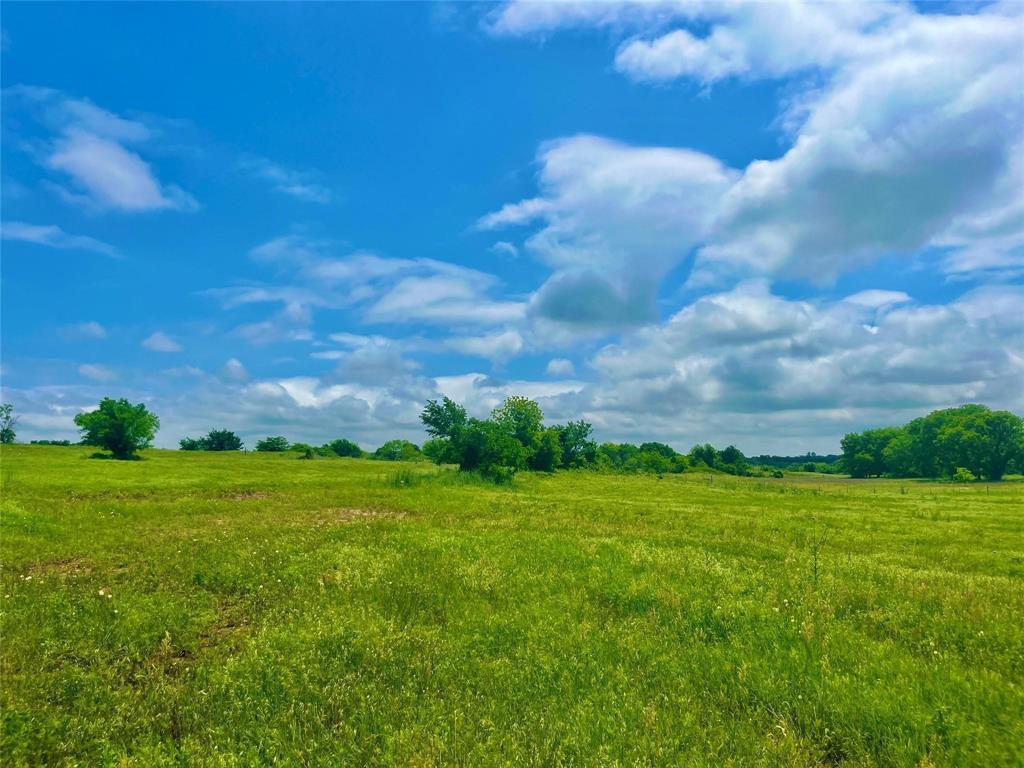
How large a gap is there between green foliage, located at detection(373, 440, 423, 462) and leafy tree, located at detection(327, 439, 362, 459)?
8.13 metres

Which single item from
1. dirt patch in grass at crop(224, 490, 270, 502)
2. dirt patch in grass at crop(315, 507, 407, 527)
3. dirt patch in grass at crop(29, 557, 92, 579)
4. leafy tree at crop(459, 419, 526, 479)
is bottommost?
dirt patch in grass at crop(224, 490, 270, 502)

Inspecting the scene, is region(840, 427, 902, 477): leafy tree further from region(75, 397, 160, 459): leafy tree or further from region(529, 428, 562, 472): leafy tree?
region(75, 397, 160, 459): leafy tree

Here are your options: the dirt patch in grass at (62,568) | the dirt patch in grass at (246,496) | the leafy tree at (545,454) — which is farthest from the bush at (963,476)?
the dirt patch in grass at (62,568)

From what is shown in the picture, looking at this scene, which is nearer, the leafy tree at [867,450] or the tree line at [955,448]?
the tree line at [955,448]

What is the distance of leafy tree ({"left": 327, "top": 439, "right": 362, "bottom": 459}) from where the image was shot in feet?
560

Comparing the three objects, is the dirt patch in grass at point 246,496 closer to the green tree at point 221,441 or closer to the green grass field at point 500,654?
the green grass field at point 500,654

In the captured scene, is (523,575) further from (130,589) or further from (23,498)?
(23,498)

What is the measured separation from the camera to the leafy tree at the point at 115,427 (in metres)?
80.6

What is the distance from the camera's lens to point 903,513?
37.2 meters

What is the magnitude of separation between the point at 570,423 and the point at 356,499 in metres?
86.4

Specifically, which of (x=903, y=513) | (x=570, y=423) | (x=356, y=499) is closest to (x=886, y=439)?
(x=570, y=423)

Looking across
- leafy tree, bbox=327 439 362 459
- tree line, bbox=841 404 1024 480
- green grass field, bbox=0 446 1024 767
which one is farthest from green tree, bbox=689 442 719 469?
green grass field, bbox=0 446 1024 767

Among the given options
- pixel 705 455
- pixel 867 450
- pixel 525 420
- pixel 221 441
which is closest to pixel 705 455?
pixel 705 455

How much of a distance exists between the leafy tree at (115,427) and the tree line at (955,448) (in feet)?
519
